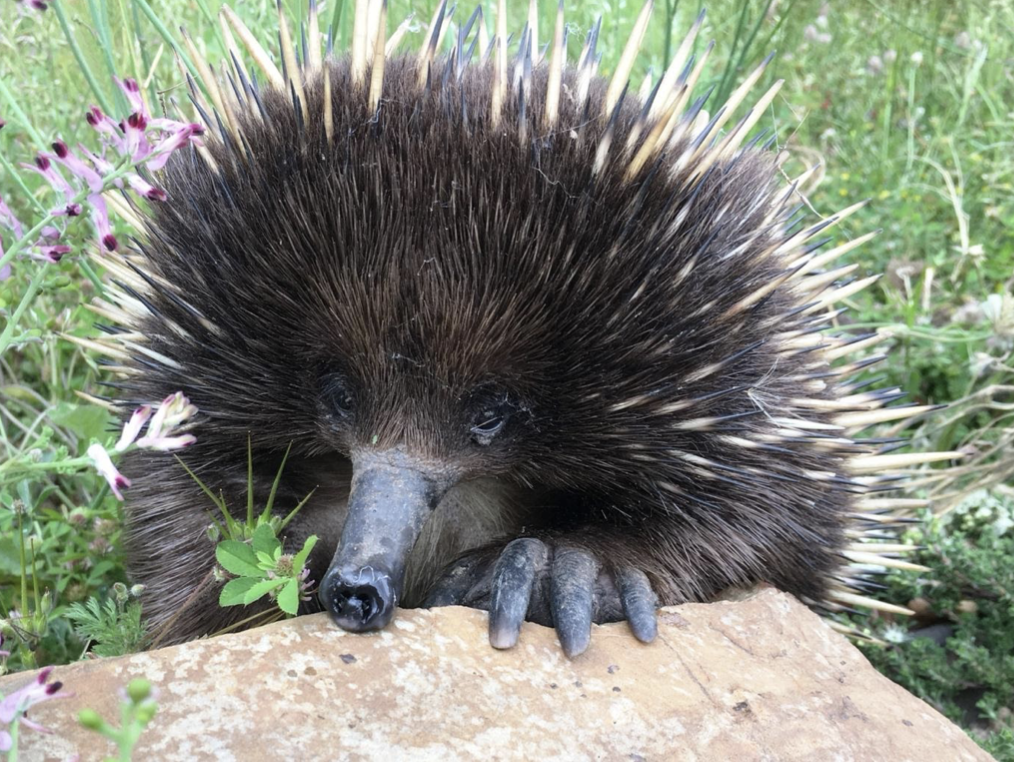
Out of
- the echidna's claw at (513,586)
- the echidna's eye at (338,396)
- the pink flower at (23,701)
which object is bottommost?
the echidna's claw at (513,586)

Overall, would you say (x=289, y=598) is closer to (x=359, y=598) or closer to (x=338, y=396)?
(x=359, y=598)

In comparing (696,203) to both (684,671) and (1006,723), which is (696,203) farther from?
(1006,723)

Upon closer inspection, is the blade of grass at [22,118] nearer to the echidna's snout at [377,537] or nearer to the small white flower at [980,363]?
the echidna's snout at [377,537]

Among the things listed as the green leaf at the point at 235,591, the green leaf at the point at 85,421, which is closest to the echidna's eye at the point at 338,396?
the green leaf at the point at 235,591

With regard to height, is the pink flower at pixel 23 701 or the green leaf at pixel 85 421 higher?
the pink flower at pixel 23 701

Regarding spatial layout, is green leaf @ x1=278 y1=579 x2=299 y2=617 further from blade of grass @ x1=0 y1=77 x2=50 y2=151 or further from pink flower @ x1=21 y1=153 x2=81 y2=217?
blade of grass @ x1=0 y1=77 x2=50 y2=151

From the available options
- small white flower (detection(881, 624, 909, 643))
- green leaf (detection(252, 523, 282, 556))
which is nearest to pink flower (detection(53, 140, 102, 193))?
green leaf (detection(252, 523, 282, 556))
